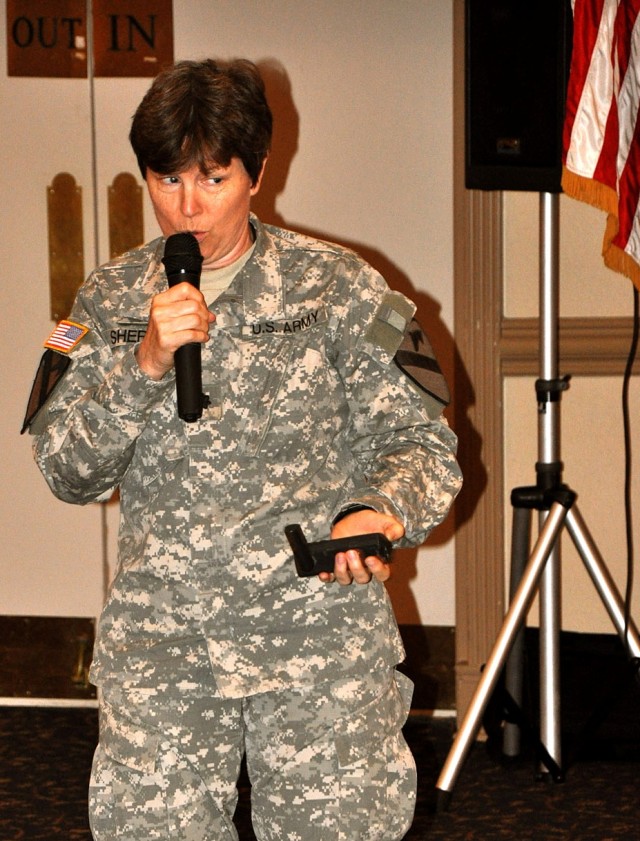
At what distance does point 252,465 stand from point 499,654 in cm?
157

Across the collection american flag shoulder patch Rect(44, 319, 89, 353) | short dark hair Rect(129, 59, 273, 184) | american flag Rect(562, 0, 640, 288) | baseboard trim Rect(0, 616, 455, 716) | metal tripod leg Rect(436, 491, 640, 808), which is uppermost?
american flag Rect(562, 0, 640, 288)

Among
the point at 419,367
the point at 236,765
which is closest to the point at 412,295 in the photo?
the point at 419,367

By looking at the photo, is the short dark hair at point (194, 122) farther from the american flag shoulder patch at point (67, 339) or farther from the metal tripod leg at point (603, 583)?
the metal tripod leg at point (603, 583)

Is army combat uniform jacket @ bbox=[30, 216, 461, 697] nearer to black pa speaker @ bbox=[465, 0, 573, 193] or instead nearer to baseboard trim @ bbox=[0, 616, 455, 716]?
black pa speaker @ bbox=[465, 0, 573, 193]

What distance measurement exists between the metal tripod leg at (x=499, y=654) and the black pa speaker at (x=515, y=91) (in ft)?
2.75

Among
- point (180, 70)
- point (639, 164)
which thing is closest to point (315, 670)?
point (180, 70)

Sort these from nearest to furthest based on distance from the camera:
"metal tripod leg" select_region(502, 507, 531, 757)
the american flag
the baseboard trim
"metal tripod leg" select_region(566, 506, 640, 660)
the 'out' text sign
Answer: the american flag → "metal tripod leg" select_region(566, 506, 640, 660) → "metal tripod leg" select_region(502, 507, 531, 757) → the 'out' text sign → the baseboard trim

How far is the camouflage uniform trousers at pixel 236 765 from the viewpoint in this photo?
5.40ft

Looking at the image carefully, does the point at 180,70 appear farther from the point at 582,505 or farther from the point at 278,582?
the point at 582,505

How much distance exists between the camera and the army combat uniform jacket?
5.47 ft

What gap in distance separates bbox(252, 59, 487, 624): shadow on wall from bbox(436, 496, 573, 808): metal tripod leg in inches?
27.0

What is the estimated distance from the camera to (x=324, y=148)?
387 centimetres

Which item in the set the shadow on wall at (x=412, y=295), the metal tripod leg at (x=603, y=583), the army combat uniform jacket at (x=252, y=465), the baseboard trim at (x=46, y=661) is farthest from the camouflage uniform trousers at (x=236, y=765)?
the baseboard trim at (x=46, y=661)

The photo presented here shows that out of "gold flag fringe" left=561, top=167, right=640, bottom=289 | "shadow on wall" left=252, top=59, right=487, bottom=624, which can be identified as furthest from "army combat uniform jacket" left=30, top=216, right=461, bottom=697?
"shadow on wall" left=252, top=59, right=487, bottom=624
